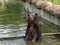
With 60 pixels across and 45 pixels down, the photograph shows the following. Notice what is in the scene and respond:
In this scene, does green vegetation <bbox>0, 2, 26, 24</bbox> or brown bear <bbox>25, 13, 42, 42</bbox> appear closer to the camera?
brown bear <bbox>25, 13, 42, 42</bbox>

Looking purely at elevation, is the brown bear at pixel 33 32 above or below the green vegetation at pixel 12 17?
above

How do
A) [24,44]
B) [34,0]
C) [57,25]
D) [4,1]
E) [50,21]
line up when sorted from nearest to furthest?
[24,44]
[57,25]
[50,21]
[34,0]
[4,1]

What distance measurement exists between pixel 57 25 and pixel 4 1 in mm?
21190

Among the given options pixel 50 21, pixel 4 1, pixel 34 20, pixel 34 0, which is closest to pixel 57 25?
pixel 50 21

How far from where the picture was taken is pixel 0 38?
13.5m

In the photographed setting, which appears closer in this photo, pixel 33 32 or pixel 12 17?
pixel 33 32

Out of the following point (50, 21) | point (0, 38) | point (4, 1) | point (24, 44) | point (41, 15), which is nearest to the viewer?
point (24, 44)

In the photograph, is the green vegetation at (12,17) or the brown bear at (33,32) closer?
the brown bear at (33,32)

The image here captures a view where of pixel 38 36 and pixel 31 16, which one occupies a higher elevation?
pixel 31 16

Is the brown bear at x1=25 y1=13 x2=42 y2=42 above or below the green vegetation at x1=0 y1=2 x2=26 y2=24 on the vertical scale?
above

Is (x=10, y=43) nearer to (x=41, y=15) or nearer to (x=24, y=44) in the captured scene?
(x=24, y=44)

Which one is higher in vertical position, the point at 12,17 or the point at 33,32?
the point at 33,32

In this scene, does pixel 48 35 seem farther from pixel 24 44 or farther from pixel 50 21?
pixel 50 21

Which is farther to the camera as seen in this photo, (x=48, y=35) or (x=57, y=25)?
(x=57, y=25)
